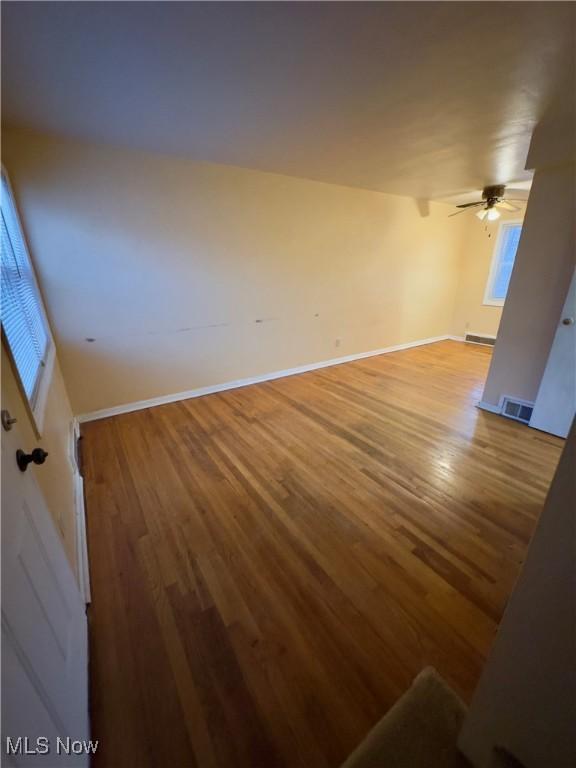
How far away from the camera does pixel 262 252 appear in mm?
3389

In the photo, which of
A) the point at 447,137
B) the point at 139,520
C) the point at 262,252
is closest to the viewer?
the point at 139,520

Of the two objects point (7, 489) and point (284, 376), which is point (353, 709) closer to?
point (7, 489)

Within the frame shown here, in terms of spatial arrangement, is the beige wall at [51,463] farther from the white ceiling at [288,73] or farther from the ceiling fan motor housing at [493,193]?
the ceiling fan motor housing at [493,193]

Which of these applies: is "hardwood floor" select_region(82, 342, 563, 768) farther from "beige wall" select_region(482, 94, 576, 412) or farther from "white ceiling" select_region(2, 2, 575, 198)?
"white ceiling" select_region(2, 2, 575, 198)

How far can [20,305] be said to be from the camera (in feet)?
6.00

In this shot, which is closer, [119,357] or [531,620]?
[531,620]

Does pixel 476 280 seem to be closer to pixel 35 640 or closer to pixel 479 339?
pixel 479 339

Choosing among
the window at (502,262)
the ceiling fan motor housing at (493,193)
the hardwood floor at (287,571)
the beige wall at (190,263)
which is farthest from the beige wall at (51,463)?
the window at (502,262)

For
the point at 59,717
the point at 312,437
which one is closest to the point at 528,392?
the point at 312,437

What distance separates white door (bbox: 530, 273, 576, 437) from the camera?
2.42 meters

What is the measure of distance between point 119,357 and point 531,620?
3.28 meters

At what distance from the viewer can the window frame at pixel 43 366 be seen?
1.11m

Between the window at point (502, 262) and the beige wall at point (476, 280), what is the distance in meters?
0.07

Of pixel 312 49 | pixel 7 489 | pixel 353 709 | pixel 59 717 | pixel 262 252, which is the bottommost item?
pixel 353 709
